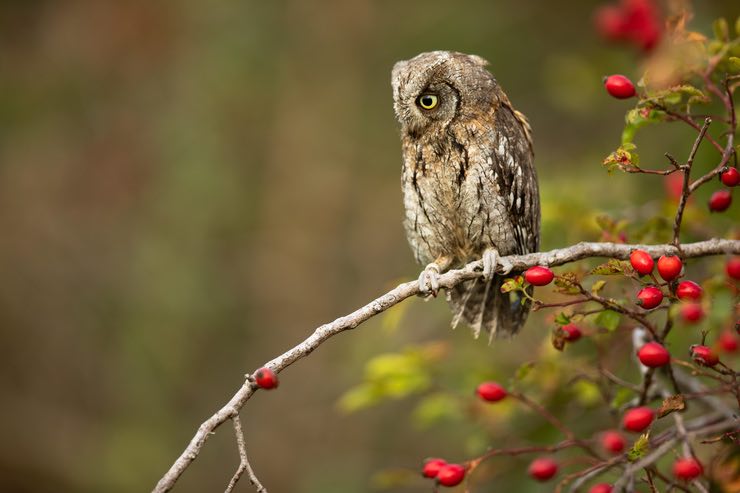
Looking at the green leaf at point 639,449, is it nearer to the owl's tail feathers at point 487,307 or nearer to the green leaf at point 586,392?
the green leaf at point 586,392

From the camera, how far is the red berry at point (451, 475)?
210 cm

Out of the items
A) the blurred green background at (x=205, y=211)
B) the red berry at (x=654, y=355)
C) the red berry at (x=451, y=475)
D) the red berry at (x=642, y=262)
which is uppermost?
the blurred green background at (x=205, y=211)

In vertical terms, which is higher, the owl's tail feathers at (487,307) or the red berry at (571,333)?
the owl's tail feathers at (487,307)

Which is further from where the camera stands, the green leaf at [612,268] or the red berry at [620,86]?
the red berry at [620,86]

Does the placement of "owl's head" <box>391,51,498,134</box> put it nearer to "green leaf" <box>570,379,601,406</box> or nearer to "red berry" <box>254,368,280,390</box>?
"green leaf" <box>570,379,601,406</box>

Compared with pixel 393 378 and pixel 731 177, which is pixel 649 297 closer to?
pixel 731 177

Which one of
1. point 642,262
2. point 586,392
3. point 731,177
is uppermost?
point 731,177

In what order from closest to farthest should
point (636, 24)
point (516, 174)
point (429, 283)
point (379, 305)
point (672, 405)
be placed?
point (672, 405)
point (379, 305)
point (429, 283)
point (516, 174)
point (636, 24)

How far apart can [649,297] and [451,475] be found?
720mm

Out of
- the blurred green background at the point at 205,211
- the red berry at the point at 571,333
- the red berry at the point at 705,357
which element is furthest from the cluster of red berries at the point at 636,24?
the blurred green background at the point at 205,211

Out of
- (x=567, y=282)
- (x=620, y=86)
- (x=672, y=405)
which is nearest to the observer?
(x=672, y=405)

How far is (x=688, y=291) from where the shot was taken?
1830mm

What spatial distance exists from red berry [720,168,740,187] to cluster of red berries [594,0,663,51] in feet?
4.72

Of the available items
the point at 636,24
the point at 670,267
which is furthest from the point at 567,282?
the point at 636,24
